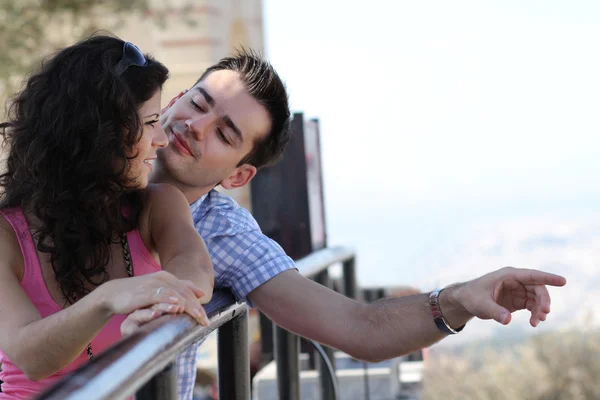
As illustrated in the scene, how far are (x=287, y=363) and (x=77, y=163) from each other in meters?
0.85

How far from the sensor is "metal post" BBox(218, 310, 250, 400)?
169 centimetres

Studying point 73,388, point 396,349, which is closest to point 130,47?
point 396,349

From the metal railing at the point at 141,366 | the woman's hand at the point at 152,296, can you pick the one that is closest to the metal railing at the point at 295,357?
the metal railing at the point at 141,366

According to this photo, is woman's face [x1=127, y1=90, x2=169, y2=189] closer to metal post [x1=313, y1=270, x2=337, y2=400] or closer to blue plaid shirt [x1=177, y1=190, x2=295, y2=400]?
blue plaid shirt [x1=177, y1=190, x2=295, y2=400]

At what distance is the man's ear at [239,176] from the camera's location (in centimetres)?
236

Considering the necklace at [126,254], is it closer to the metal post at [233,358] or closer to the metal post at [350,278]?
the metal post at [233,358]

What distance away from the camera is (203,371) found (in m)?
6.55

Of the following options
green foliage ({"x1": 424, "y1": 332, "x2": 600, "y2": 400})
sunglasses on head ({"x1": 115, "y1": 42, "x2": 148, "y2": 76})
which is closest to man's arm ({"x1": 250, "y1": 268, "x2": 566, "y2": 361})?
sunglasses on head ({"x1": 115, "y1": 42, "x2": 148, "y2": 76})

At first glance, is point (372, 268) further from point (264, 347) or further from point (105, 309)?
point (105, 309)

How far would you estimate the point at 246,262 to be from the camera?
1999 mm

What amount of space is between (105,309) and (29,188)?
0.48 metres

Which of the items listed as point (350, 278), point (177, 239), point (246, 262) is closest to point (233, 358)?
point (177, 239)

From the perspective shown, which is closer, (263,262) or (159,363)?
(159,363)

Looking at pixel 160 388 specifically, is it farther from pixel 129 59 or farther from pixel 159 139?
pixel 129 59
